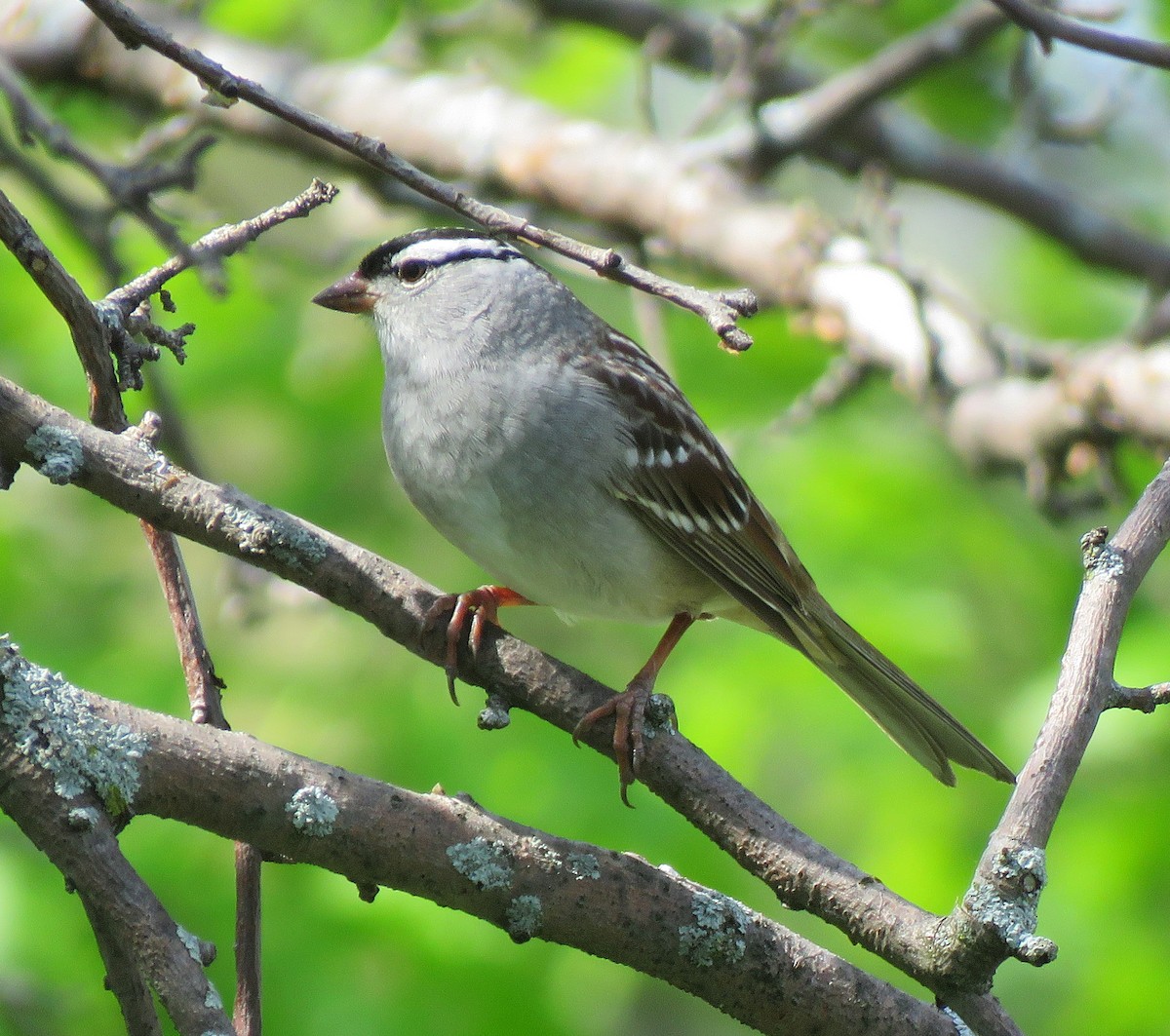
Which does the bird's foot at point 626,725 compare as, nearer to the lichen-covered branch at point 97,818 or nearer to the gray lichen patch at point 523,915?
the gray lichen patch at point 523,915

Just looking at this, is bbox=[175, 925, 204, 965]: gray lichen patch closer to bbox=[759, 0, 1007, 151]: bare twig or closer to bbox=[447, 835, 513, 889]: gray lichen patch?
bbox=[447, 835, 513, 889]: gray lichen patch

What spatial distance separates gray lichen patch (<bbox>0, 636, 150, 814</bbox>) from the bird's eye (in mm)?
2155

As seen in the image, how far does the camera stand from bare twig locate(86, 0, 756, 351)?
1.72 metres

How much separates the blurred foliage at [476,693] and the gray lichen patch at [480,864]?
1.50 meters

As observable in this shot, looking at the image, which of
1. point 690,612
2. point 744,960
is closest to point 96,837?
point 744,960

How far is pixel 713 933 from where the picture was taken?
2084mm

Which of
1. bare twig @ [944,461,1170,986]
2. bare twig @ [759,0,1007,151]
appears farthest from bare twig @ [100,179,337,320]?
bare twig @ [759,0,1007,151]

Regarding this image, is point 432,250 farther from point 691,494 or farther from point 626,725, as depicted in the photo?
point 626,725

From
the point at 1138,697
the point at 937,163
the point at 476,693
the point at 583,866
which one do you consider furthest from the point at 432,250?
the point at 937,163

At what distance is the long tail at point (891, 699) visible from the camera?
3.36 metres

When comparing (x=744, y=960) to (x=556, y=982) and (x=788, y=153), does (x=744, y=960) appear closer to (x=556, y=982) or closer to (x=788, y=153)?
(x=556, y=982)

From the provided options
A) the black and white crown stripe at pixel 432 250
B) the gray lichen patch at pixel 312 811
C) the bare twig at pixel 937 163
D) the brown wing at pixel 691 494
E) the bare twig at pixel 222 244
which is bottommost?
the gray lichen patch at pixel 312 811

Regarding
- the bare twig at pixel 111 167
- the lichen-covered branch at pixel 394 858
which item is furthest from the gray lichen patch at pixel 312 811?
the bare twig at pixel 111 167

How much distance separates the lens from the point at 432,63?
6.43m
